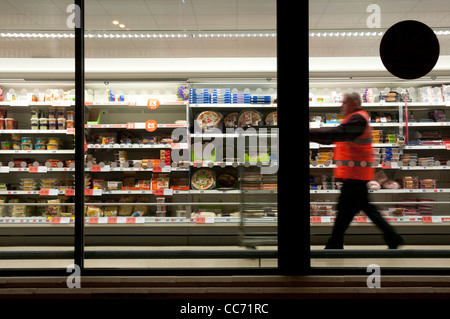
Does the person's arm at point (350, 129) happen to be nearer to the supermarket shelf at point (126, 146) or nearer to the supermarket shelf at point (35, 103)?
the supermarket shelf at point (126, 146)

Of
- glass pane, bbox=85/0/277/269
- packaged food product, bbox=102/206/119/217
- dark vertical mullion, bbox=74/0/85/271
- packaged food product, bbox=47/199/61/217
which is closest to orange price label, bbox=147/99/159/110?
glass pane, bbox=85/0/277/269

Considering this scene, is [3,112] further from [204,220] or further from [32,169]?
[204,220]

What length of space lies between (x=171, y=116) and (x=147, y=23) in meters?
1.27

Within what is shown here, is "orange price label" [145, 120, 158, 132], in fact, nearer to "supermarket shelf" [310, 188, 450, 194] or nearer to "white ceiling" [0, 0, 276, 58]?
"white ceiling" [0, 0, 276, 58]

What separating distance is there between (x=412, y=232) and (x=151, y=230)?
11.1 ft

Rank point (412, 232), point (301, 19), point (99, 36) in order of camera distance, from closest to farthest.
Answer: point (301, 19), point (412, 232), point (99, 36)

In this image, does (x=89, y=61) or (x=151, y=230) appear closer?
(x=151, y=230)

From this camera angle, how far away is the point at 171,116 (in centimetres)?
450

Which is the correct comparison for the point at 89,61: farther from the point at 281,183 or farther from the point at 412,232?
the point at 412,232

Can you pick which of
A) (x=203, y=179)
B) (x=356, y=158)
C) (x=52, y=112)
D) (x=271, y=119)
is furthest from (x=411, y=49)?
(x=52, y=112)

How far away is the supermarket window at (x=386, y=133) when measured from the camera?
12.9 ft

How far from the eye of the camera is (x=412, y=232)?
3.92 meters
